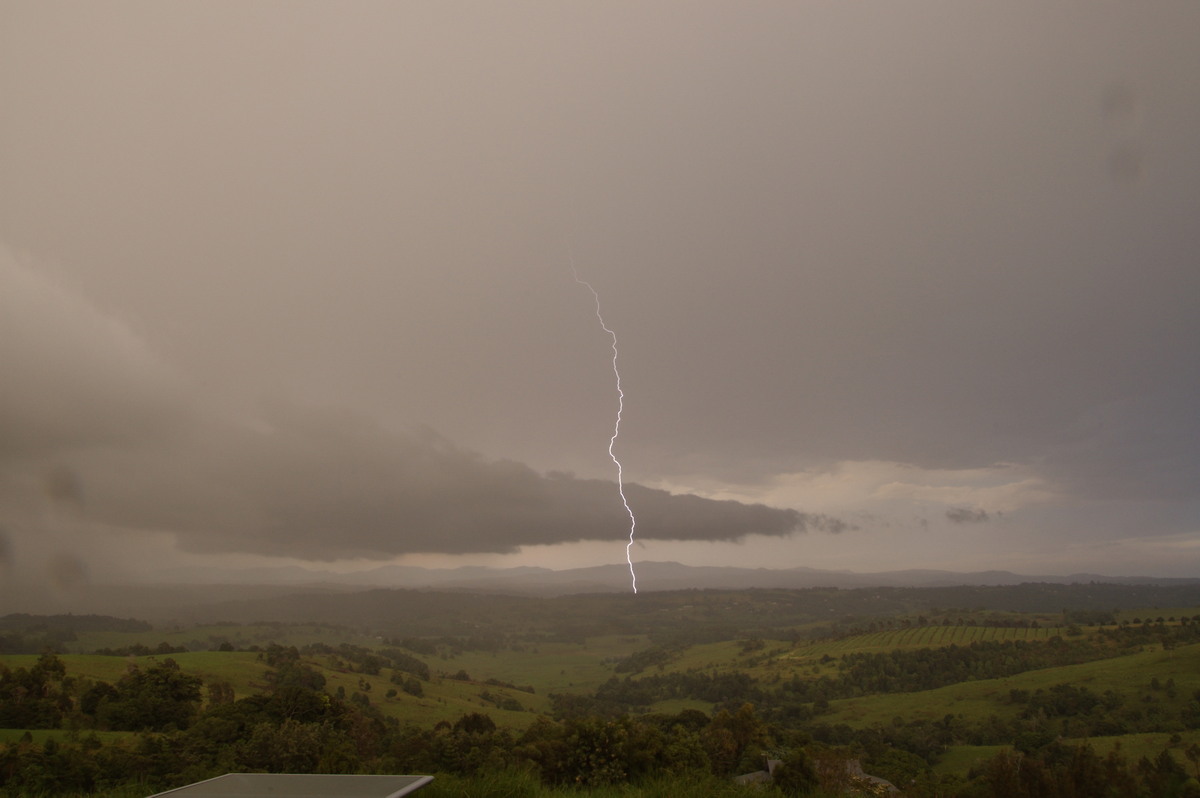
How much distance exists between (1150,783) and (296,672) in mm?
109656

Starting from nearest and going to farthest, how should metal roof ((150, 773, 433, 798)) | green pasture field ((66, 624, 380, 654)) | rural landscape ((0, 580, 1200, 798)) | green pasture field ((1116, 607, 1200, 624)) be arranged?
metal roof ((150, 773, 433, 798)) < rural landscape ((0, 580, 1200, 798)) < green pasture field ((1116, 607, 1200, 624)) < green pasture field ((66, 624, 380, 654))

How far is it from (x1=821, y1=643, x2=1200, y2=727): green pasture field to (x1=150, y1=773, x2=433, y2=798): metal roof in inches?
4285

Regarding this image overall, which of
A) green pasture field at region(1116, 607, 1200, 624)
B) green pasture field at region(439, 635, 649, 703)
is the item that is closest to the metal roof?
green pasture field at region(439, 635, 649, 703)

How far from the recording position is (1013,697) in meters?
97.9

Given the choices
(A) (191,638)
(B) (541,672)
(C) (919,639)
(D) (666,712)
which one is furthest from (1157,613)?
(A) (191,638)

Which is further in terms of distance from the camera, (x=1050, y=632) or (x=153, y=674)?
(x=1050, y=632)

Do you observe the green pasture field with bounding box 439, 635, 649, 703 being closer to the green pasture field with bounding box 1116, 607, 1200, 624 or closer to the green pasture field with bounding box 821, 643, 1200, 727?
the green pasture field with bounding box 821, 643, 1200, 727

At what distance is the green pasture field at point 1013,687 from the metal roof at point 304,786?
109m

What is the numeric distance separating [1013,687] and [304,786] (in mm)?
128202

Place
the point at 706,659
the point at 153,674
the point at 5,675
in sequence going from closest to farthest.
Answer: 1. the point at 153,674
2. the point at 5,675
3. the point at 706,659

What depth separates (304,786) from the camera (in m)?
5.62

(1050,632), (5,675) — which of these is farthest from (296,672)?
(1050,632)

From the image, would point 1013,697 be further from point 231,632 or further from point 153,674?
point 231,632

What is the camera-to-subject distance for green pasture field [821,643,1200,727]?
91188 mm
